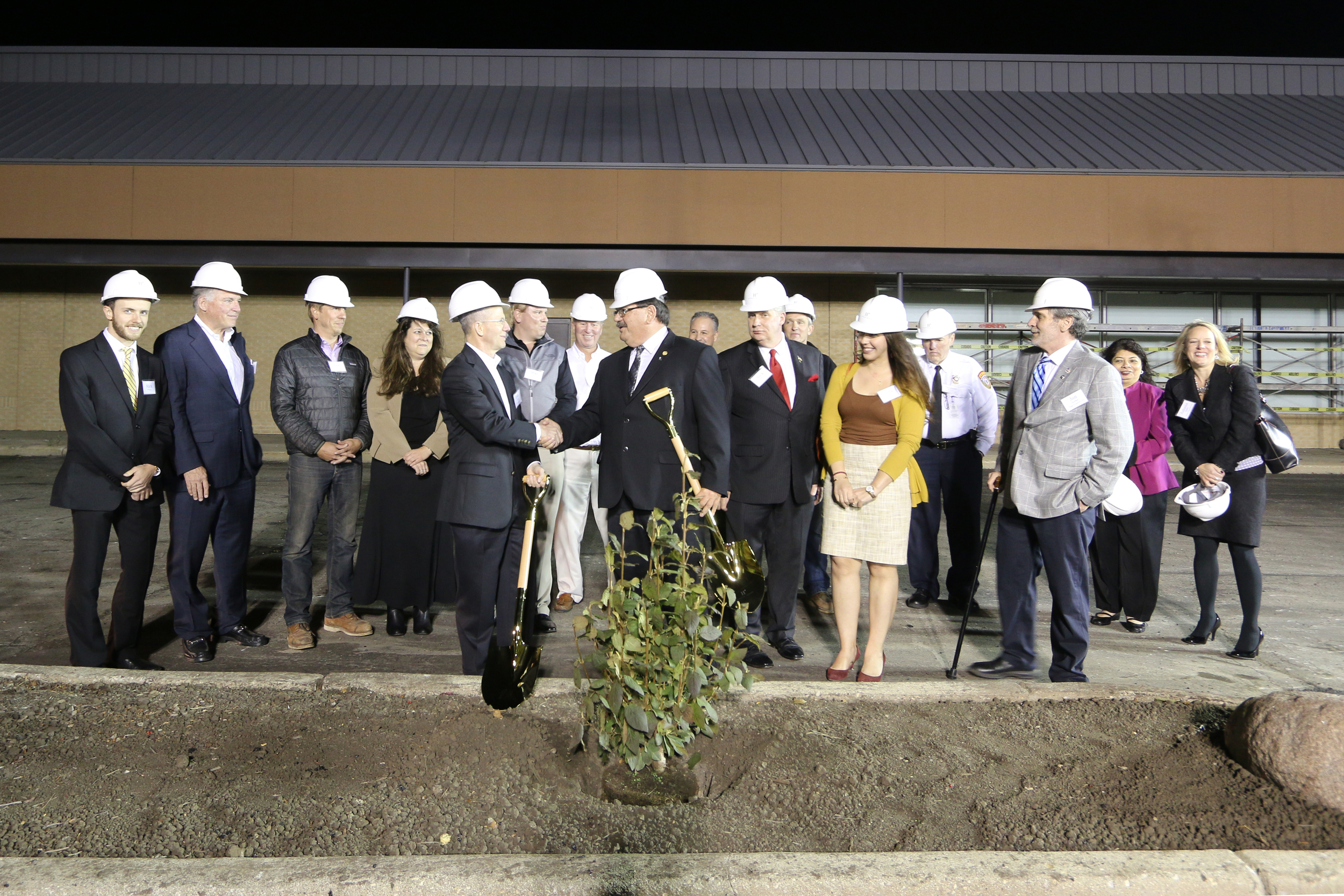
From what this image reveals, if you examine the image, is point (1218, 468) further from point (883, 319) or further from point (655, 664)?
point (655, 664)

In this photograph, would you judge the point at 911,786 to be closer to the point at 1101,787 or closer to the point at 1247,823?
the point at 1101,787

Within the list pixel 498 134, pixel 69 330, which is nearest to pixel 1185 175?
pixel 498 134

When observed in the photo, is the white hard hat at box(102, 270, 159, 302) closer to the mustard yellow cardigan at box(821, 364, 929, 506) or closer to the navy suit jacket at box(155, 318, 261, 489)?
the navy suit jacket at box(155, 318, 261, 489)

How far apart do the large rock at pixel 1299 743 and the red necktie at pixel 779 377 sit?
247 cm

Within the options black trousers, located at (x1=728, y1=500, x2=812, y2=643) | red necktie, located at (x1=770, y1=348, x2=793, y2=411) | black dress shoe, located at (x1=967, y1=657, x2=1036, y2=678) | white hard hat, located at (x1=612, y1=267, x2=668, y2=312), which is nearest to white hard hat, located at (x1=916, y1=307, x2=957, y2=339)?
red necktie, located at (x1=770, y1=348, x2=793, y2=411)

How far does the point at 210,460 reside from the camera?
15.0 feet

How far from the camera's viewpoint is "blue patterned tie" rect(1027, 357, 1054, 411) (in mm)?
4246

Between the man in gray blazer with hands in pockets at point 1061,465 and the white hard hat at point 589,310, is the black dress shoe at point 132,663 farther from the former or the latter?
the man in gray blazer with hands in pockets at point 1061,465

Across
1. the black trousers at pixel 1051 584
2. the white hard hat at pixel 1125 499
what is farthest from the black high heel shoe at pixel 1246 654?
the black trousers at pixel 1051 584

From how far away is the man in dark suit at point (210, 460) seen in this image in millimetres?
4484

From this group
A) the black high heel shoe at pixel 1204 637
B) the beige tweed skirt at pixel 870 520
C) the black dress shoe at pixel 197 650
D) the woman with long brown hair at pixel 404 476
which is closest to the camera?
the beige tweed skirt at pixel 870 520

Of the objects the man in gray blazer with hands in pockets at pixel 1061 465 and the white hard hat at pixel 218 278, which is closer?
the man in gray blazer with hands in pockets at pixel 1061 465

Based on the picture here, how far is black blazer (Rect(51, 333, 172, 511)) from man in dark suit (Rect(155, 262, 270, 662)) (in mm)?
177

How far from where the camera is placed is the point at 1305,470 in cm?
1430
